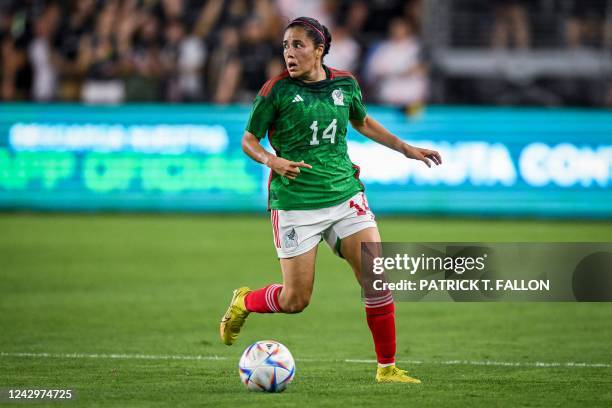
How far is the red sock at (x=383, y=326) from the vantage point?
7.61 m

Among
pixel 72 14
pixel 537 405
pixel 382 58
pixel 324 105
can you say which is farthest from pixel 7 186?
pixel 537 405

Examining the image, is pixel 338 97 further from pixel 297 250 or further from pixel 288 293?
pixel 288 293

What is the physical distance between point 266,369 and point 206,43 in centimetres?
1485

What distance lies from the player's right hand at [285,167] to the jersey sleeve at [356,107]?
Answer: 852 millimetres

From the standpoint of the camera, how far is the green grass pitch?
7293 mm

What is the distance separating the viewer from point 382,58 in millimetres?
20812

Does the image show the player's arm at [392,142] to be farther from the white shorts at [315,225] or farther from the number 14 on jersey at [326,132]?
the white shorts at [315,225]

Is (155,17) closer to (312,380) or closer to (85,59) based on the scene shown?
(85,59)

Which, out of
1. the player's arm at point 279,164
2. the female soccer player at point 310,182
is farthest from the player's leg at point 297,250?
the player's arm at point 279,164

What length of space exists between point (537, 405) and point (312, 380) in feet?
5.23

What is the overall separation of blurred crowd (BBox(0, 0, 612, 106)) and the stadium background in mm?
40

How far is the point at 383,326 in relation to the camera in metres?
7.61

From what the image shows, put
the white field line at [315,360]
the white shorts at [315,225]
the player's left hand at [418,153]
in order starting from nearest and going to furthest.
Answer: the white shorts at [315,225], the player's left hand at [418,153], the white field line at [315,360]

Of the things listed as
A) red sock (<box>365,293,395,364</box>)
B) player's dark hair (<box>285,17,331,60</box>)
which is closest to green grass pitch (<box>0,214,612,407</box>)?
red sock (<box>365,293,395,364</box>)
